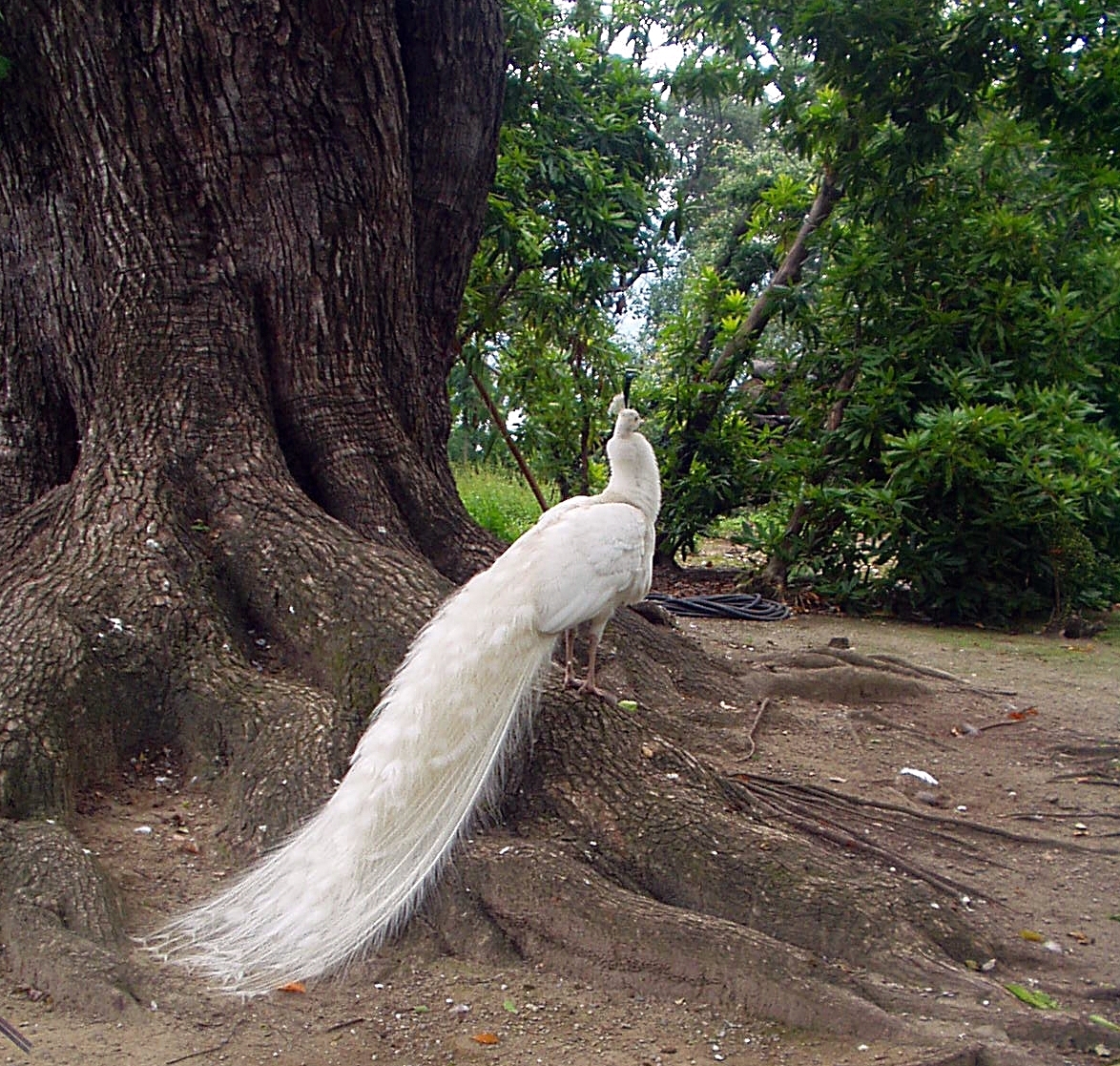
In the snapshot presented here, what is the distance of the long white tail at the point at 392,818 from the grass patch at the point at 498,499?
6.55 meters

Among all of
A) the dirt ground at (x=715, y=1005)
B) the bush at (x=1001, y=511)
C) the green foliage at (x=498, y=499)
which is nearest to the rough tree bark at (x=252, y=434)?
the dirt ground at (x=715, y=1005)

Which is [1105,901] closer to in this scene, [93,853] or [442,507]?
[442,507]

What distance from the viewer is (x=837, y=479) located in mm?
8820

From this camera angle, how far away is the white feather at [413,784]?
281 cm

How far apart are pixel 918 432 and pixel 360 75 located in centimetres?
507

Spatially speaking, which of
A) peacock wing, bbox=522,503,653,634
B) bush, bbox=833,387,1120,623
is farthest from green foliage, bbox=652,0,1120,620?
peacock wing, bbox=522,503,653,634

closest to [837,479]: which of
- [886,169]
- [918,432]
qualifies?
[918,432]

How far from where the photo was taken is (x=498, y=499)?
12047 mm

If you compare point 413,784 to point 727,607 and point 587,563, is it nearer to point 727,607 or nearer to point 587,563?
point 587,563

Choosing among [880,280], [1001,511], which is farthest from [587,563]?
[880,280]

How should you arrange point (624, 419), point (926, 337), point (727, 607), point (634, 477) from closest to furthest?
point (634, 477) → point (624, 419) → point (727, 607) → point (926, 337)

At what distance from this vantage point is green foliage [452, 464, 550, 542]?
1086 cm

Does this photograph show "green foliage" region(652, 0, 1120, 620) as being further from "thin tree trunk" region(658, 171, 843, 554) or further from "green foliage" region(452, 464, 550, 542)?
"green foliage" region(452, 464, 550, 542)

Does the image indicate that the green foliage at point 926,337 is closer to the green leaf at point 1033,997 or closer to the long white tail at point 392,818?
the long white tail at point 392,818
